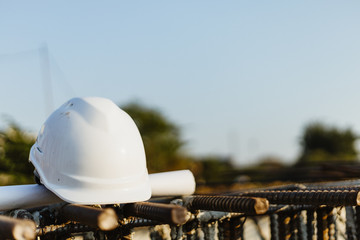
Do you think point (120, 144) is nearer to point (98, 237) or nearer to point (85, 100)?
point (85, 100)

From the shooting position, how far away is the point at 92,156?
71.6 inches

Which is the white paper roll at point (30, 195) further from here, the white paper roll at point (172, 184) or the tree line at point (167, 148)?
the tree line at point (167, 148)

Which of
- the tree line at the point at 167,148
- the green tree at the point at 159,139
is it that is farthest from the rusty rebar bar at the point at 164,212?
the green tree at the point at 159,139

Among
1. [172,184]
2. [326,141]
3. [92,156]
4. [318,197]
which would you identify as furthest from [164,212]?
Answer: [326,141]

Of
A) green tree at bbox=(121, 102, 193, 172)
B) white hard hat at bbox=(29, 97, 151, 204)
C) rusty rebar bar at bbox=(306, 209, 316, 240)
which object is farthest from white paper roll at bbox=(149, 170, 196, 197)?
green tree at bbox=(121, 102, 193, 172)

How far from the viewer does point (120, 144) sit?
190 centimetres

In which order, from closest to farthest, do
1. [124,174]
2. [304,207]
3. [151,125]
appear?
[124,174]
[304,207]
[151,125]

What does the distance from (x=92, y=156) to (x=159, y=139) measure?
14467mm

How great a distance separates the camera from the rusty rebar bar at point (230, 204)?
1.60m

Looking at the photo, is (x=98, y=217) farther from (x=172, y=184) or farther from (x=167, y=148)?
(x=167, y=148)

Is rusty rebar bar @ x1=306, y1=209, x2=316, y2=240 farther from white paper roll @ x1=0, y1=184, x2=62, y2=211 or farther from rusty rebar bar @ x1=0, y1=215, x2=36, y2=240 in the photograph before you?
rusty rebar bar @ x1=0, y1=215, x2=36, y2=240

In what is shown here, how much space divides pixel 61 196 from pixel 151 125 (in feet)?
51.7

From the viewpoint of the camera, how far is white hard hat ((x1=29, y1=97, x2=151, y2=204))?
5.96 feet

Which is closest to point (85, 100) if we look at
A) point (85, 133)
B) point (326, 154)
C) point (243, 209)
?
point (85, 133)
